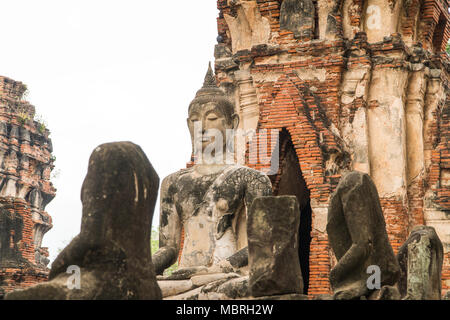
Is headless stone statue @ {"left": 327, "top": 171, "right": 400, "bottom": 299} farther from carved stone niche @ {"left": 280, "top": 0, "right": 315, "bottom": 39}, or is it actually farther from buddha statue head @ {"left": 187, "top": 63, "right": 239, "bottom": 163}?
carved stone niche @ {"left": 280, "top": 0, "right": 315, "bottom": 39}

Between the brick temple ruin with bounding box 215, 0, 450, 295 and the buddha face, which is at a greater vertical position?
the brick temple ruin with bounding box 215, 0, 450, 295

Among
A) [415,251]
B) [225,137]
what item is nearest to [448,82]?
[225,137]

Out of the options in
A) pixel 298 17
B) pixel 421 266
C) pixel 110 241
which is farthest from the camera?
pixel 298 17

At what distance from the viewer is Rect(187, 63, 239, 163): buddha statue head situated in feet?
33.7

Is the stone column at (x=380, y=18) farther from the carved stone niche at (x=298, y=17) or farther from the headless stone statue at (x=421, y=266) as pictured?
the headless stone statue at (x=421, y=266)

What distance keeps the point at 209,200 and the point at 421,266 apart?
2.73m

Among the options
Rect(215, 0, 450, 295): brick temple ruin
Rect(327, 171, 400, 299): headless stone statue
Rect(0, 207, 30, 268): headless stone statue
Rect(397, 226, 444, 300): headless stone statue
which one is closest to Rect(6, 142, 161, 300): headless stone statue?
Rect(327, 171, 400, 299): headless stone statue

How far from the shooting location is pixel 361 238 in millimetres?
7723

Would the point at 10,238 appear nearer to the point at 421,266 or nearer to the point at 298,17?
the point at 298,17

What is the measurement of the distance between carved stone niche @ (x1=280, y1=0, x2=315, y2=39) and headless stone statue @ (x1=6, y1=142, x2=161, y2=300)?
32.7 feet

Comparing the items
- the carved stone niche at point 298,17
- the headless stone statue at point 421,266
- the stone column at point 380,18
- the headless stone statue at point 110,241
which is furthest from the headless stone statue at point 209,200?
the stone column at point 380,18

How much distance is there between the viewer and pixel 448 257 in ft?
49.4

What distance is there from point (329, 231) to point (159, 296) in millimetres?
1821

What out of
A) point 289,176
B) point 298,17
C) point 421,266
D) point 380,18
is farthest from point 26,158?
point 421,266
